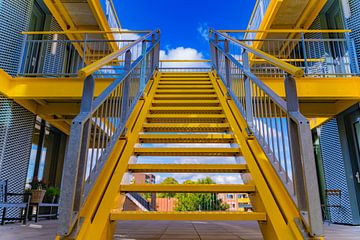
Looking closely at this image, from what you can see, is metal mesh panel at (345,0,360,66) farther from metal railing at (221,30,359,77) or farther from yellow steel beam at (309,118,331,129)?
yellow steel beam at (309,118,331,129)

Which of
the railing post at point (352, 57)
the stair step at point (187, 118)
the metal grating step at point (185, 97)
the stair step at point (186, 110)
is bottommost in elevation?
the stair step at point (187, 118)

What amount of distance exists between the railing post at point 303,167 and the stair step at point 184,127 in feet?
5.51

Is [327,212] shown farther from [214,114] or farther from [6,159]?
[6,159]

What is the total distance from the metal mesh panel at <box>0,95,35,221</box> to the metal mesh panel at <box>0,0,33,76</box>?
663 millimetres

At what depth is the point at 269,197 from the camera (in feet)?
6.09

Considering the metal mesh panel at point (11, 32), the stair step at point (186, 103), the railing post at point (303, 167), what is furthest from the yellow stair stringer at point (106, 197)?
the metal mesh panel at point (11, 32)

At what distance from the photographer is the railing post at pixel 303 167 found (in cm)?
141

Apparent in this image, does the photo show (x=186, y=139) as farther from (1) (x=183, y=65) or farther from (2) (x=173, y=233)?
(1) (x=183, y=65)

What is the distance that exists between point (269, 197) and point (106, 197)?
3.62ft

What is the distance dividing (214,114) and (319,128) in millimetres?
4090

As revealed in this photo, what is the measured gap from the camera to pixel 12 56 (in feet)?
16.7

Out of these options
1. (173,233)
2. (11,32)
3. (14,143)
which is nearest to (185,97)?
(173,233)

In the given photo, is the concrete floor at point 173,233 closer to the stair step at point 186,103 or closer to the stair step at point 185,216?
the stair step at point 185,216

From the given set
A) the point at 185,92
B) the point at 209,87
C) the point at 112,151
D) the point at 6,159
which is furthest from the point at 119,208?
the point at 6,159
